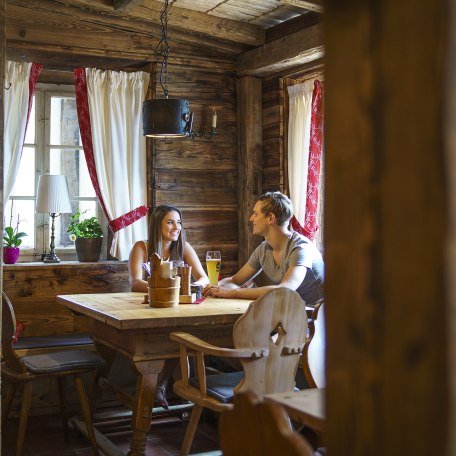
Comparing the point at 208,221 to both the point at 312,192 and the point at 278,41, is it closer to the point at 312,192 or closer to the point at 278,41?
the point at 312,192

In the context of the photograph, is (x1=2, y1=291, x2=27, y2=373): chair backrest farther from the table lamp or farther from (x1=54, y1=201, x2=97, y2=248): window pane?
(x1=54, y1=201, x2=97, y2=248): window pane

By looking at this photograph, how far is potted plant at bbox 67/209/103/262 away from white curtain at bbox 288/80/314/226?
4.66 ft

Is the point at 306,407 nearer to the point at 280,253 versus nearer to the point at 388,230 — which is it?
the point at 388,230

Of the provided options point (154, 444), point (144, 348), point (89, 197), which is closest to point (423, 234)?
point (144, 348)

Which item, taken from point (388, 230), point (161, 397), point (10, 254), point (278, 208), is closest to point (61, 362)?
point (161, 397)

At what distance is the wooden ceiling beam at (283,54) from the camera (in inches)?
187

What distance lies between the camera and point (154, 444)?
3.99 meters

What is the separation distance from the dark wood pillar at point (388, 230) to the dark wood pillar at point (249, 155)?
450 centimetres

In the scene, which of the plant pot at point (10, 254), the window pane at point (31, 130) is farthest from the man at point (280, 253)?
the window pane at point (31, 130)

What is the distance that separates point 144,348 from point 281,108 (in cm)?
269

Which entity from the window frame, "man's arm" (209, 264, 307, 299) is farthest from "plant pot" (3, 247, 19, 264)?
"man's arm" (209, 264, 307, 299)

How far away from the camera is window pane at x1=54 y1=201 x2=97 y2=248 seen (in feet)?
17.0

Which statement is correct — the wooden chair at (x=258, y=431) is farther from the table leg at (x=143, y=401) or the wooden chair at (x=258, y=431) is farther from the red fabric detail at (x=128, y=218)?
the red fabric detail at (x=128, y=218)

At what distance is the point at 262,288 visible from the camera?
12.6ft
